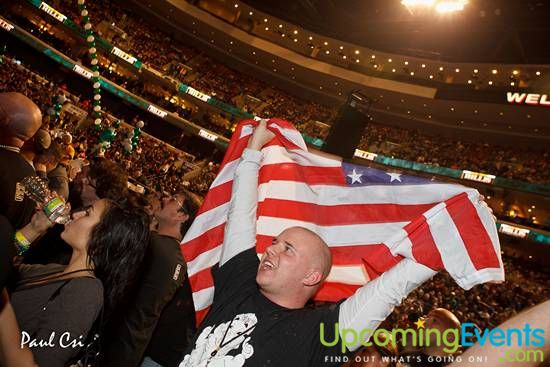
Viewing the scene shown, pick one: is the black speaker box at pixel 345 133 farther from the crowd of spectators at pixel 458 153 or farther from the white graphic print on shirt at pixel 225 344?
the crowd of spectators at pixel 458 153

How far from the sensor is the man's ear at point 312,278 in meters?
2.06

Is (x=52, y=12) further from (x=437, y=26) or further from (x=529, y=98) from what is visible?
(x=529, y=98)

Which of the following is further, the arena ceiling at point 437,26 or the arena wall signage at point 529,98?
the arena ceiling at point 437,26

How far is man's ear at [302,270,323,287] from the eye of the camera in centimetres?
206

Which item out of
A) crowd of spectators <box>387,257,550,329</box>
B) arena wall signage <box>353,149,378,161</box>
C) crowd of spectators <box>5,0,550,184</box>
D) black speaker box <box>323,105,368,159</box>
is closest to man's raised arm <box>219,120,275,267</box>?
black speaker box <box>323,105,368,159</box>

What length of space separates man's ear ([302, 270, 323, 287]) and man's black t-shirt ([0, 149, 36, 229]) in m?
2.20

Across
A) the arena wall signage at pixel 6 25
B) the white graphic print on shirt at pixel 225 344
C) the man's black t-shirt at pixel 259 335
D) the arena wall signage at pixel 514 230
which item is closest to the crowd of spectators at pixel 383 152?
the arena wall signage at pixel 514 230

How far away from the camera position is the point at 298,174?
3.10 meters

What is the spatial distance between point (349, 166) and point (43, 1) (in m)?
28.7

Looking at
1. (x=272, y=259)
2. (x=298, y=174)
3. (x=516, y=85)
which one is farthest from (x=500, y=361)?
(x=516, y=85)

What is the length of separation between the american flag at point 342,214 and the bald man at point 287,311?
1.58 ft

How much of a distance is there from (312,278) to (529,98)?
23.1 metres

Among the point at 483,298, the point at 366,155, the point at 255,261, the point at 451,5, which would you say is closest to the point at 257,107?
the point at 366,155

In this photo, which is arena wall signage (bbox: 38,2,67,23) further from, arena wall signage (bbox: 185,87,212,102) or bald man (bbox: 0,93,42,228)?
bald man (bbox: 0,93,42,228)
